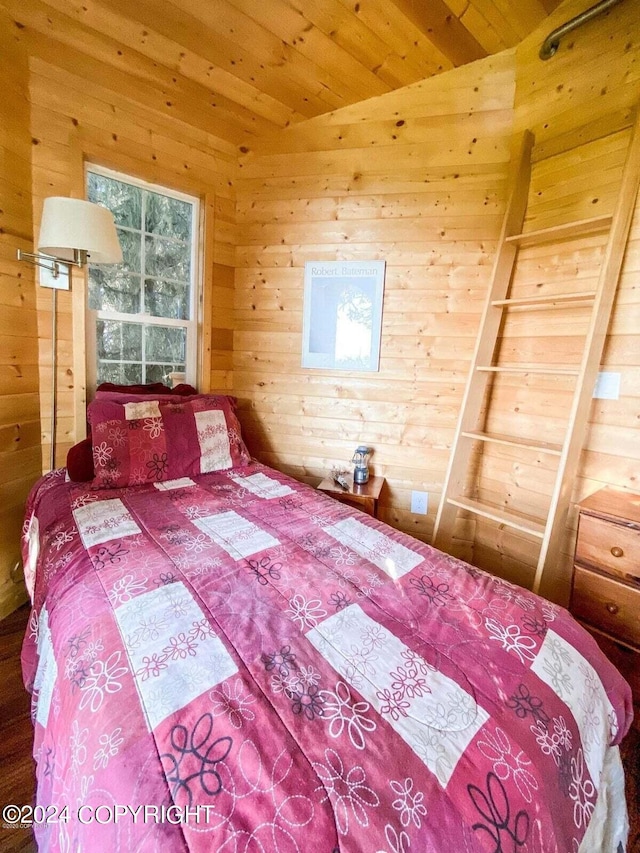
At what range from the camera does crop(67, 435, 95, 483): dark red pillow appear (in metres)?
1.71

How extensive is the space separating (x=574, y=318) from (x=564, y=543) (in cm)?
103

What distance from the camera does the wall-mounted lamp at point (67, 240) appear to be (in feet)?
5.37

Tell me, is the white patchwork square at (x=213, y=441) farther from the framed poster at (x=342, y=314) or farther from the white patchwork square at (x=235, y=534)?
the framed poster at (x=342, y=314)

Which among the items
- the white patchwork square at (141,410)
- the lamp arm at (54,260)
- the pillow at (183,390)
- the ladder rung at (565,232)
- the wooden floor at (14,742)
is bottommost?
the wooden floor at (14,742)

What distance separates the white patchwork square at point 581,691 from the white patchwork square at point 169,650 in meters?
0.66

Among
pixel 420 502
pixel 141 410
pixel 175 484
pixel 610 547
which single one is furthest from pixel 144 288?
pixel 610 547


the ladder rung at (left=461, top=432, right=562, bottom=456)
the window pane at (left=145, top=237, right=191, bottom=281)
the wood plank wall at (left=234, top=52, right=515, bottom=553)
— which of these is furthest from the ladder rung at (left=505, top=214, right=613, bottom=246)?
the window pane at (left=145, top=237, right=191, bottom=281)

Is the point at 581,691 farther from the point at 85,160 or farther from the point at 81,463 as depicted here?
the point at 85,160

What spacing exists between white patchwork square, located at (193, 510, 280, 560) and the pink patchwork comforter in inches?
0.8

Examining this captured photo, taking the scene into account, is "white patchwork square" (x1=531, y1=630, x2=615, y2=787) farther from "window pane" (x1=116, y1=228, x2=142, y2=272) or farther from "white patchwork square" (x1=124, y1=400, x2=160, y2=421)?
"window pane" (x1=116, y1=228, x2=142, y2=272)

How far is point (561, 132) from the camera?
1.82 m

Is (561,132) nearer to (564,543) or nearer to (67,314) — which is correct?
(564,543)

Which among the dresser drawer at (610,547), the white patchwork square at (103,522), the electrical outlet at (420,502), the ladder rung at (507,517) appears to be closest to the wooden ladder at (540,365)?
the ladder rung at (507,517)

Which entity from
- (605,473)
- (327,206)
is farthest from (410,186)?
(605,473)
